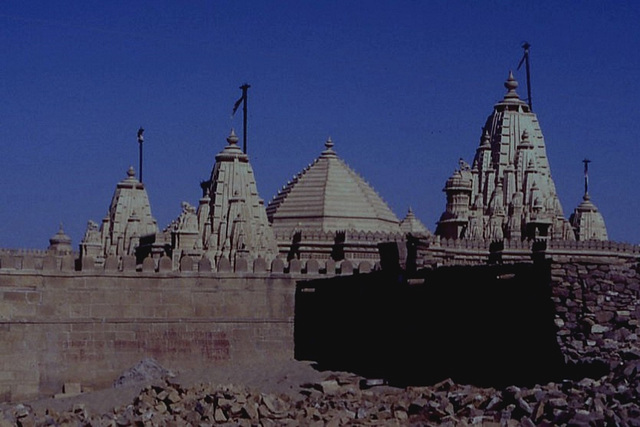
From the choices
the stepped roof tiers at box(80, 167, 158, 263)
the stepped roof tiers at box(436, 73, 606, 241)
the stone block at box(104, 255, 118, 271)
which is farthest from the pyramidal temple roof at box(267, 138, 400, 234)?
the stone block at box(104, 255, 118, 271)

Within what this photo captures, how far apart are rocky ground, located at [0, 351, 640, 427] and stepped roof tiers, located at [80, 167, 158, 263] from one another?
897 inches

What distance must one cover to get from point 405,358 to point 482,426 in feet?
19.9

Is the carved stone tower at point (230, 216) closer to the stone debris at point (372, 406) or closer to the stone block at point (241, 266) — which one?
the stone block at point (241, 266)

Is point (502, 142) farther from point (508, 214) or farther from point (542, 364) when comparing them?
point (542, 364)

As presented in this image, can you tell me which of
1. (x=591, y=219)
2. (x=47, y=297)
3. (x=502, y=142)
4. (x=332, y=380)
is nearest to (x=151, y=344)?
(x=47, y=297)

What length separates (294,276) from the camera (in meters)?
25.1

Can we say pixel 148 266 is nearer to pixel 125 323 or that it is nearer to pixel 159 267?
pixel 159 267

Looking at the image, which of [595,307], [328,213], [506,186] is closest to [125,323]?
[595,307]

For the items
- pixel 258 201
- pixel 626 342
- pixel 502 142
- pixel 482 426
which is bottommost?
pixel 482 426

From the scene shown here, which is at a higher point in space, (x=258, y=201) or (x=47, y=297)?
(x=258, y=201)

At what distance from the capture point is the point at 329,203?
151ft

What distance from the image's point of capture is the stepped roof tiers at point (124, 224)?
1807 inches

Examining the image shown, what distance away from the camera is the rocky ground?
541 inches

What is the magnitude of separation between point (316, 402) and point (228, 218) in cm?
2044
